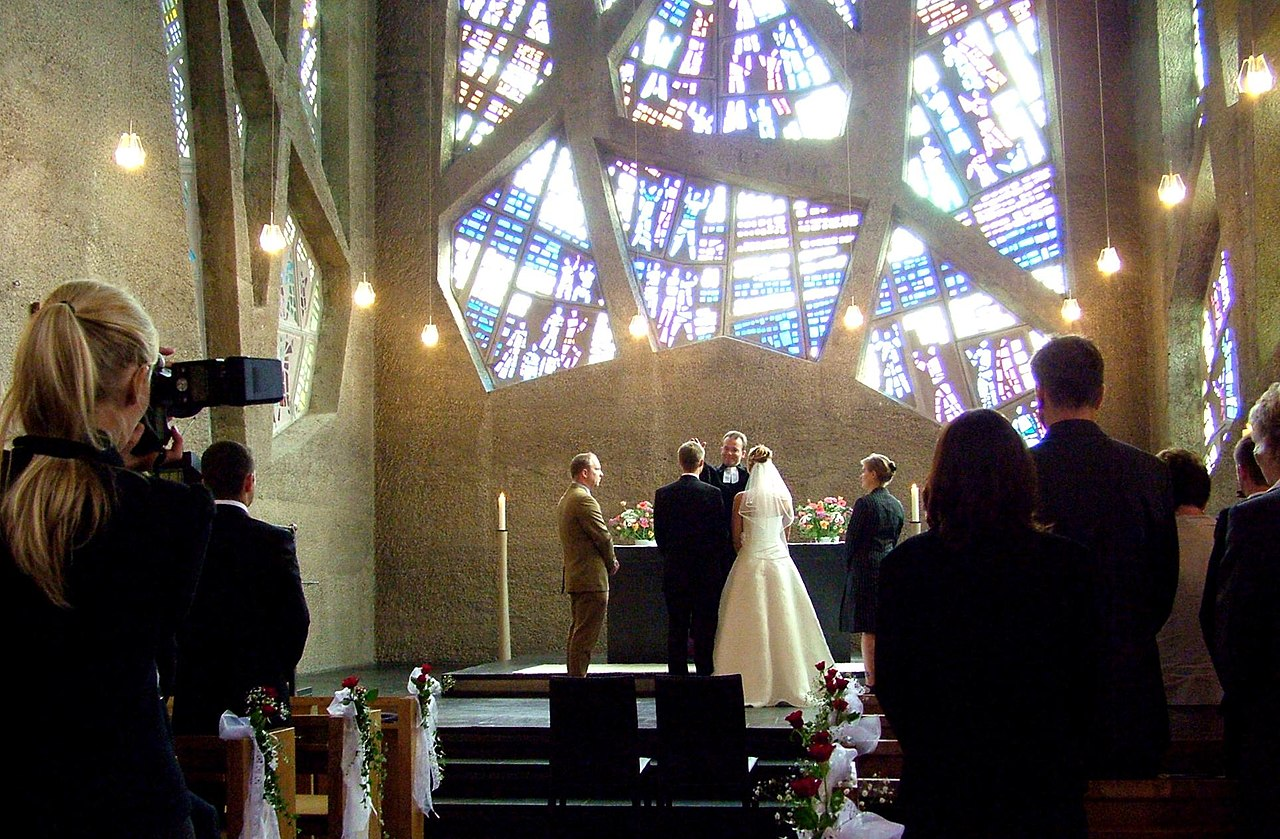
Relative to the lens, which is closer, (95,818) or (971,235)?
(95,818)

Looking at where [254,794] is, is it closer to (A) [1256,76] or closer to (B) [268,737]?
(B) [268,737]

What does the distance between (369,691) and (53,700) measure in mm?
3205

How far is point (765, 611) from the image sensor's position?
336 inches

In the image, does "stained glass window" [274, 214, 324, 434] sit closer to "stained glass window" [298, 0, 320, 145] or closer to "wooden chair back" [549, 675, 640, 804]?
"stained glass window" [298, 0, 320, 145]

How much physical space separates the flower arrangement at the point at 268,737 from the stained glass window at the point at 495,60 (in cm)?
948

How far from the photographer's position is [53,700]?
5.45ft

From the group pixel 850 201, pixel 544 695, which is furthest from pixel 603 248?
pixel 544 695

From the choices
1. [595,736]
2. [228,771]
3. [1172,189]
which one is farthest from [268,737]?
[1172,189]

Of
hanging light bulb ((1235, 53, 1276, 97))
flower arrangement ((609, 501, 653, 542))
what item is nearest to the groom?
flower arrangement ((609, 501, 653, 542))

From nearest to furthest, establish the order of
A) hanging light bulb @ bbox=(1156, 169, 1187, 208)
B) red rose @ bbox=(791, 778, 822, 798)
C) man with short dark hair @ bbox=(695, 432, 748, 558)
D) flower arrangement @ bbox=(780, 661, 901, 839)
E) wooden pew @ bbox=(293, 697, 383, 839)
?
flower arrangement @ bbox=(780, 661, 901, 839) → red rose @ bbox=(791, 778, 822, 798) → wooden pew @ bbox=(293, 697, 383, 839) → man with short dark hair @ bbox=(695, 432, 748, 558) → hanging light bulb @ bbox=(1156, 169, 1187, 208)

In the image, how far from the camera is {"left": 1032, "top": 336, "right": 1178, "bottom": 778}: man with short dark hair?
297 cm

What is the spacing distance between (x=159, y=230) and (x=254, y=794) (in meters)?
5.77

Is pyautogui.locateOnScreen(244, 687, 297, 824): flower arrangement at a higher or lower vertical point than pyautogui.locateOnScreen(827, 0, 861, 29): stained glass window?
lower

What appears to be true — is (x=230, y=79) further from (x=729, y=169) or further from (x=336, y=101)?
(x=729, y=169)
